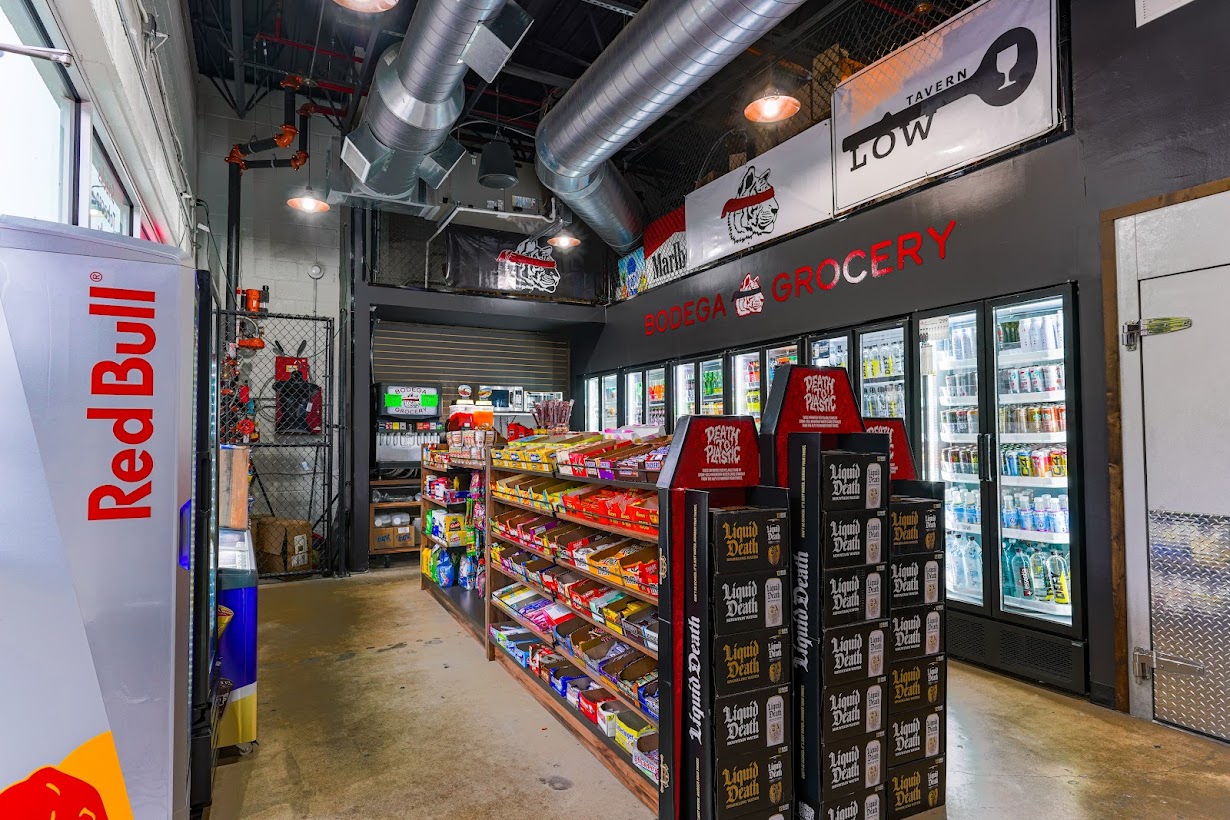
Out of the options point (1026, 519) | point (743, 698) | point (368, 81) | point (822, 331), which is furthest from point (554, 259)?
point (743, 698)

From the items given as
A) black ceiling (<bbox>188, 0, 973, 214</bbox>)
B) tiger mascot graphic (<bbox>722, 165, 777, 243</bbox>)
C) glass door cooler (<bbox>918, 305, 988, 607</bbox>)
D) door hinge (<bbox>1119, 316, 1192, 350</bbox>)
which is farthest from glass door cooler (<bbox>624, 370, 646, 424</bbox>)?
door hinge (<bbox>1119, 316, 1192, 350</bbox>)

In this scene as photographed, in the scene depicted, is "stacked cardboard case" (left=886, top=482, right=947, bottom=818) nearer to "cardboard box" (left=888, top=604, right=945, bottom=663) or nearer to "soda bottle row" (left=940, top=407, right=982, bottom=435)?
"cardboard box" (left=888, top=604, right=945, bottom=663)

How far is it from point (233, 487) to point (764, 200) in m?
4.95

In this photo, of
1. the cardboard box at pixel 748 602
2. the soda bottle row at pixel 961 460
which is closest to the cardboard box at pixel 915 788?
the cardboard box at pixel 748 602

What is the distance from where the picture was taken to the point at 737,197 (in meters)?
6.64

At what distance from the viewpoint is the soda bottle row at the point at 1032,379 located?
161 inches

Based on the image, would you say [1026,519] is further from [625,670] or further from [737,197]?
[737,197]

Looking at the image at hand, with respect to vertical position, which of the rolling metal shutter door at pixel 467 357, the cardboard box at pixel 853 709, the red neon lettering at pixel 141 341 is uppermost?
the rolling metal shutter door at pixel 467 357

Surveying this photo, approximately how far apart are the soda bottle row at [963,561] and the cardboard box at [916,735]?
2.16 meters

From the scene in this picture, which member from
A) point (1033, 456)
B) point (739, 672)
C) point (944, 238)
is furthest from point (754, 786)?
point (944, 238)

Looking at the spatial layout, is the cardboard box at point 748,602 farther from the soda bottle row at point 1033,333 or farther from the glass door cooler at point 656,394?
the glass door cooler at point 656,394

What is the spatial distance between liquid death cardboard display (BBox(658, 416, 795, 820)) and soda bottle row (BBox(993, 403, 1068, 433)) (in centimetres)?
259

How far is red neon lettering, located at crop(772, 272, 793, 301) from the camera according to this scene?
6.03 m

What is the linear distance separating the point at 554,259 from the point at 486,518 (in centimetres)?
498
